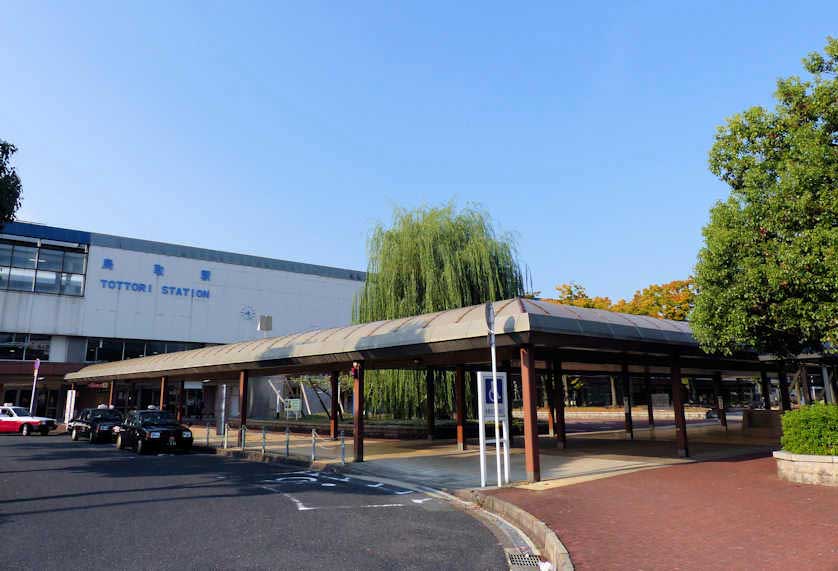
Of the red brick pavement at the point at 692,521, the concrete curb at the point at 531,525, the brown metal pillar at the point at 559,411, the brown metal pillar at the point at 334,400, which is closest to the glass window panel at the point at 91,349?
the brown metal pillar at the point at 334,400

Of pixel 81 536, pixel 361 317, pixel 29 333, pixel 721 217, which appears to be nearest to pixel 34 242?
pixel 29 333

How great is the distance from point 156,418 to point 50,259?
28.1 meters

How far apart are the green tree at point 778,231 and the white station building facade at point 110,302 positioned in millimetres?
34113

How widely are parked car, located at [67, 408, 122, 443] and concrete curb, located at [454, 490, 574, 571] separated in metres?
20.0

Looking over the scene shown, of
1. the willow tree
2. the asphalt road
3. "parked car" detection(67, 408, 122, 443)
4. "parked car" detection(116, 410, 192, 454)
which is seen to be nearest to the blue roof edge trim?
"parked car" detection(67, 408, 122, 443)

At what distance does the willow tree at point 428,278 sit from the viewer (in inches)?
998

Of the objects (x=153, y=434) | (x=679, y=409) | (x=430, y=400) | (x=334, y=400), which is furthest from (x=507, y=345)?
(x=153, y=434)

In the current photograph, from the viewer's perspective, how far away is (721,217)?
1252 cm

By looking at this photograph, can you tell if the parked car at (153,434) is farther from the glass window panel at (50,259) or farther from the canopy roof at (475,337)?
the glass window panel at (50,259)

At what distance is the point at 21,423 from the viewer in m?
29.1

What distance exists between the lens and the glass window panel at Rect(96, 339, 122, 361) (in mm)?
43031

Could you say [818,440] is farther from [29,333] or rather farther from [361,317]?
[29,333]

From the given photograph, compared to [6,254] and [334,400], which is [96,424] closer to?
[334,400]

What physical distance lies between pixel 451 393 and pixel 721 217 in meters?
16.0
